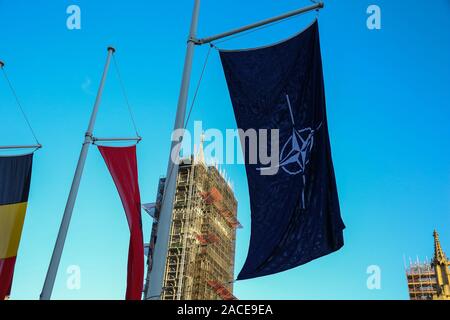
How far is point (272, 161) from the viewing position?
21.9 feet

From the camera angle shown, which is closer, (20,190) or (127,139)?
(20,190)

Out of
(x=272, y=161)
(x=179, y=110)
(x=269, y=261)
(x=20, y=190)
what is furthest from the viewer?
(x=20, y=190)

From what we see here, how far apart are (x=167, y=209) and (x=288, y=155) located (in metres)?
2.01

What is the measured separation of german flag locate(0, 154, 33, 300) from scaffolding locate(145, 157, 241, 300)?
31725mm

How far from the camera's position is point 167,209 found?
6605 millimetres

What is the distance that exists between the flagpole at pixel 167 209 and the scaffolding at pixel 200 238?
37282 mm

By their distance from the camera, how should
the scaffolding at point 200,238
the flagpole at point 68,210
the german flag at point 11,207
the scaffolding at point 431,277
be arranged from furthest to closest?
1. the scaffolding at point 431,277
2. the scaffolding at point 200,238
3. the german flag at point 11,207
4. the flagpole at point 68,210

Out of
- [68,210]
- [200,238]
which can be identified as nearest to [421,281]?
[200,238]

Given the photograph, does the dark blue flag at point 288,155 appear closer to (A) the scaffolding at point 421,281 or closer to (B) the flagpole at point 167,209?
(B) the flagpole at point 167,209

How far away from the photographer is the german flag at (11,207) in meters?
10.9

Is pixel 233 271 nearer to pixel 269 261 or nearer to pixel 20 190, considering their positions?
pixel 20 190

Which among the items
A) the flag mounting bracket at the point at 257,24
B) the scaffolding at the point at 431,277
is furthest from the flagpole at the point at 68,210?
the scaffolding at the point at 431,277
